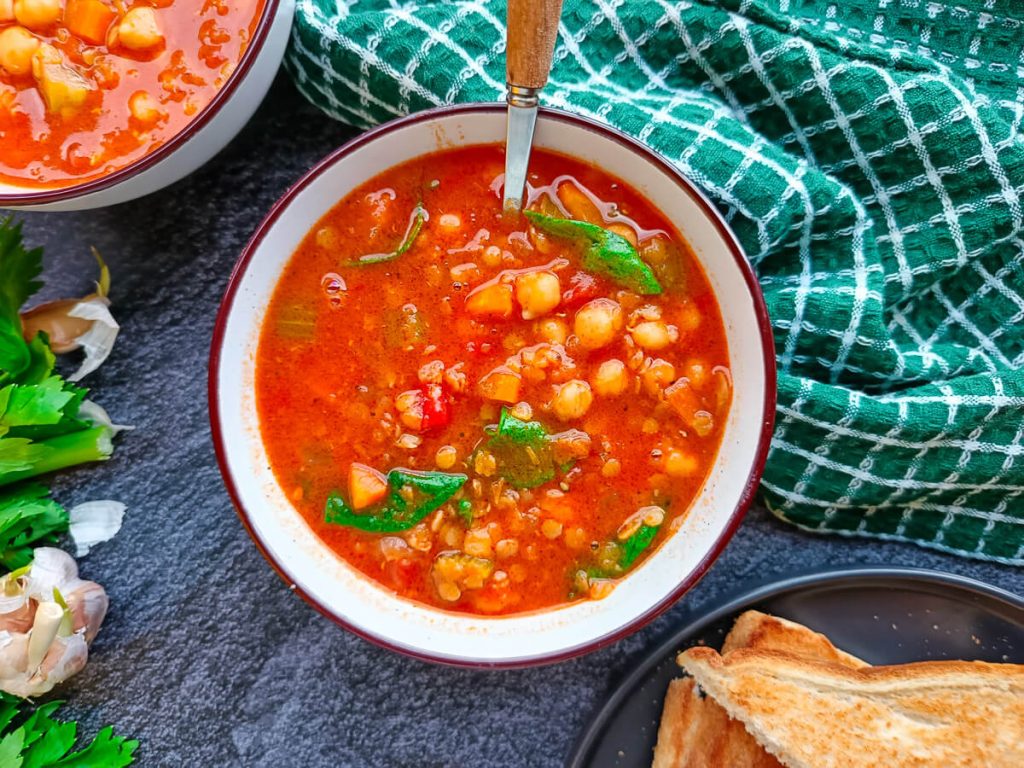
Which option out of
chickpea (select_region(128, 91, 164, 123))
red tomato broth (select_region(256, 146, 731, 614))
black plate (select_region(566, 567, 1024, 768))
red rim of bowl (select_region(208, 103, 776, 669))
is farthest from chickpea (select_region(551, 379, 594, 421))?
chickpea (select_region(128, 91, 164, 123))

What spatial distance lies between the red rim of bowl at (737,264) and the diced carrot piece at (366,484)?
0.97 feet

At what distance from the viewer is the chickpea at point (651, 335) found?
8.13 ft

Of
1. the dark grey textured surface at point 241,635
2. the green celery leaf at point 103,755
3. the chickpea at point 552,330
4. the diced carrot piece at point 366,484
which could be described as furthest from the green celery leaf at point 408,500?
the green celery leaf at point 103,755

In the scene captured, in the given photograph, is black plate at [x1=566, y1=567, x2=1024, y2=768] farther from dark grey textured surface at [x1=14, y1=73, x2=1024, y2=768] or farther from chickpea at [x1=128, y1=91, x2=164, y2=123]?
chickpea at [x1=128, y1=91, x2=164, y2=123]

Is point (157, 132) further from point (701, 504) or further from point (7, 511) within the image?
point (701, 504)

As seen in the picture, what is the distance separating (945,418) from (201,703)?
2.61m

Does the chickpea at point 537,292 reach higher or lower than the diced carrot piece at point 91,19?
lower

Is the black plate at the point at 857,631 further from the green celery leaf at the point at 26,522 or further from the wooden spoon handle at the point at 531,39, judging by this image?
the green celery leaf at the point at 26,522

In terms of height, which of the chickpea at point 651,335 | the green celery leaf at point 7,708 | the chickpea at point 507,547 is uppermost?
the chickpea at point 651,335

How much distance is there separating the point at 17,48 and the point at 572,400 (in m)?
1.87

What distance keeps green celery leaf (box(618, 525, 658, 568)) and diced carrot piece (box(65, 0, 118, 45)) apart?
2.09m

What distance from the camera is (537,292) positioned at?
244 cm

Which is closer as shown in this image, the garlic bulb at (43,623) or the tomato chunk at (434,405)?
the tomato chunk at (434,405)

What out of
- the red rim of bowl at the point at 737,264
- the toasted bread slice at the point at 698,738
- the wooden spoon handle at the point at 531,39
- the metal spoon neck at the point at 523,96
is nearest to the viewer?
the wooden spoon handle at the point at 531,39
